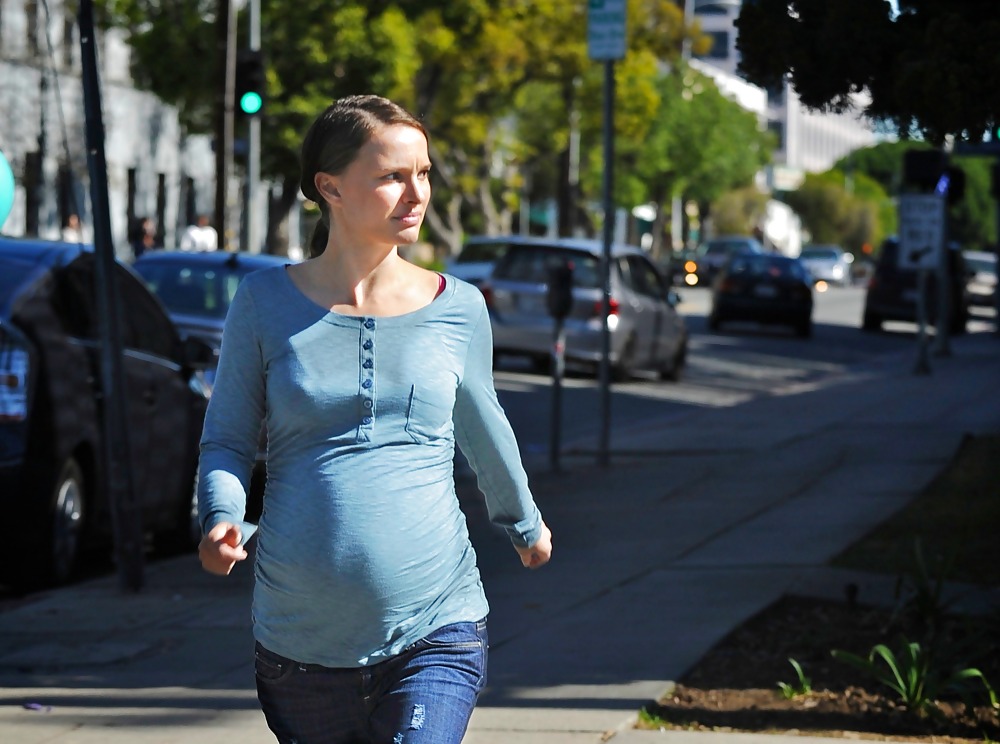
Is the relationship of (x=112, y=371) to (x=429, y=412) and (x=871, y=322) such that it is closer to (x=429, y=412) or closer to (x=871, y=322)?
(x=429, y=412)

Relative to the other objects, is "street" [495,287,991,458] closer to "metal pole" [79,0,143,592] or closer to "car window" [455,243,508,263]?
"car window" [455,243,508,263]

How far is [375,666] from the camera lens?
11.3ft

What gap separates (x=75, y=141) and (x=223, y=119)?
47.2 feet

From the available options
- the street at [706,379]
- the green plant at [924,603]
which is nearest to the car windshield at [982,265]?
the street at [706,379]

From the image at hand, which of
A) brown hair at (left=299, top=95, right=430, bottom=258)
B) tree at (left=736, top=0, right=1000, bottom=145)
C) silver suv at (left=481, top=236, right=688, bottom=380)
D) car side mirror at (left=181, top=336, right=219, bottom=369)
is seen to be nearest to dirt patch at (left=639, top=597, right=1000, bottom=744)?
tree at (left=736, top=0, right=1000, bottom=145)

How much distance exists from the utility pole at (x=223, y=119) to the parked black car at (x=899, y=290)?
1464cm

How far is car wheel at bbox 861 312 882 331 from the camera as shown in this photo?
1536 inches

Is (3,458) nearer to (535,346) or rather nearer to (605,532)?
(605,532)

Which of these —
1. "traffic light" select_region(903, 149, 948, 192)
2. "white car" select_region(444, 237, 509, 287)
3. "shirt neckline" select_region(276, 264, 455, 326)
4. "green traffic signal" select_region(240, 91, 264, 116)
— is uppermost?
"green traffic signal" select_region(240, 91, 264, 116)

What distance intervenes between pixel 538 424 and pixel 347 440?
14.5 meters

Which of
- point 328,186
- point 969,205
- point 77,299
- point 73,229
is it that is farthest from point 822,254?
point 969,205

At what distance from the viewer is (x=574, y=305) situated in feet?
72.1

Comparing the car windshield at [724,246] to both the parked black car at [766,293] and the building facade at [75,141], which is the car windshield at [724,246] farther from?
the parked black car at [766,293]

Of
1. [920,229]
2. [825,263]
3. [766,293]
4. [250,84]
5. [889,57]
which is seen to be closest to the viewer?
[889,57]
